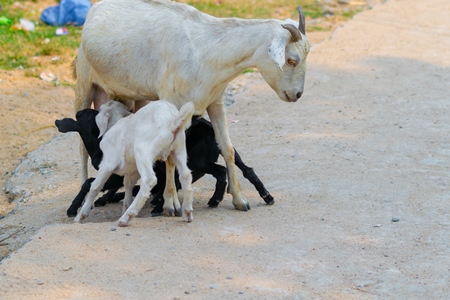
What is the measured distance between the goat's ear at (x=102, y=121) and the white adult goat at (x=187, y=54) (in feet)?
0.85

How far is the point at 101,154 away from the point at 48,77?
13.7ft

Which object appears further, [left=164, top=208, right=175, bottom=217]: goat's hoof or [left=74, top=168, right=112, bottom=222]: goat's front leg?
[left=164, top=208, right=175, bottom=217]: goat's hoof

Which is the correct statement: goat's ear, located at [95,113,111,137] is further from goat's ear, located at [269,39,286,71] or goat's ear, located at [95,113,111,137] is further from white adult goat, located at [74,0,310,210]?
goat's ear, located at [269,39,286,71]

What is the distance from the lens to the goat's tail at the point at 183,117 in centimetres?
533

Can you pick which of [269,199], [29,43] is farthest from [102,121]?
[29,43]

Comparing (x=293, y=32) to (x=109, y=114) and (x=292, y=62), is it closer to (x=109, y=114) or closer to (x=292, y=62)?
(x=292, y=62)

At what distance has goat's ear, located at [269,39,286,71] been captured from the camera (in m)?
5.38

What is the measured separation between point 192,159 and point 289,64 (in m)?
1.12

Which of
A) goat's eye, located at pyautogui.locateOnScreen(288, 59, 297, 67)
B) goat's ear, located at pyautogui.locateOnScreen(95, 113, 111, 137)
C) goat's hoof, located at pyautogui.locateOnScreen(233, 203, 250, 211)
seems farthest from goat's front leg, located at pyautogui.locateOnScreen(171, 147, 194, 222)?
goat's eye, located at pyautogui.locateOnScreen(288, 59, 297, 67)

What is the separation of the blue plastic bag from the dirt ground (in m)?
2.22

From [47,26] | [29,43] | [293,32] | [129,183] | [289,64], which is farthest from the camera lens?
[47,26]

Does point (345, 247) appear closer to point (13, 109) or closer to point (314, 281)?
point (314, 281)

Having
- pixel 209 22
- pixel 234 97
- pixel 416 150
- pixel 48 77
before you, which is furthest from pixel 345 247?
pixel 48 77

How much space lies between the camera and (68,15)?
12.3 m
